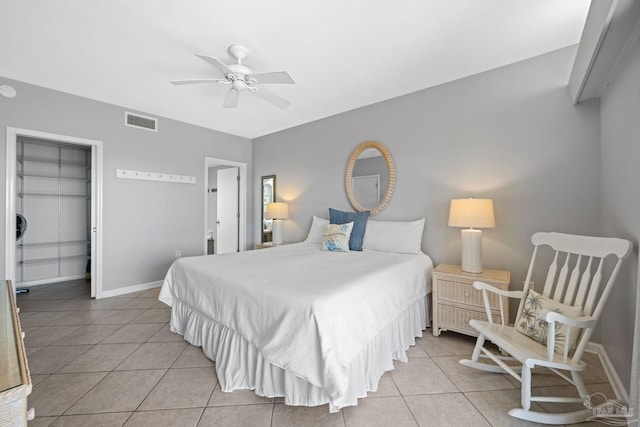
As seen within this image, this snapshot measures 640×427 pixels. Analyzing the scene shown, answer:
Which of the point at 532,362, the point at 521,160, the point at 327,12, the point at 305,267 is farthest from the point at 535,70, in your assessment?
the point at 305,267

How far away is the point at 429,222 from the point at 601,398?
5.92 feet

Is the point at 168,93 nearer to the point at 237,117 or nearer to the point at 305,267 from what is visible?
the point at 237,117

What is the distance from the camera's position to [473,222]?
2.32 m

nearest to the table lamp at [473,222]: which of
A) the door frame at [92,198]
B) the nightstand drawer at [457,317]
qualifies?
the nightstand drawer at [457,317]

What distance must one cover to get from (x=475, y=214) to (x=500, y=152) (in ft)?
2.51

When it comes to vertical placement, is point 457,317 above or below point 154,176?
below

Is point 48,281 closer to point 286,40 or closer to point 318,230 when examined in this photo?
point 318,230

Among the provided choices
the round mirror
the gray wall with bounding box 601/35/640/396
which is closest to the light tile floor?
the gray wall with bounding box 601/35/640/396

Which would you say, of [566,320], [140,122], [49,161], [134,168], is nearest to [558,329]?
[566,320]

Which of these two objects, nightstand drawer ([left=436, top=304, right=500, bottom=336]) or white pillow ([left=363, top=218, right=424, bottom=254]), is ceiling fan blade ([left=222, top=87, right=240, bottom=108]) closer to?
white pillow ([left=363, top=218, right=424, bottom=254])

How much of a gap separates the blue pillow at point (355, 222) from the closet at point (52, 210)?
175 inches

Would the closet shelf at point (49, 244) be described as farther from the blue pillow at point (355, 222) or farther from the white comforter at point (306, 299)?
the blue pillow at point (355, 222)

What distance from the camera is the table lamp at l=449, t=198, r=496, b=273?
2314 millimetres

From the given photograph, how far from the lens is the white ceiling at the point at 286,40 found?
1.88 m
